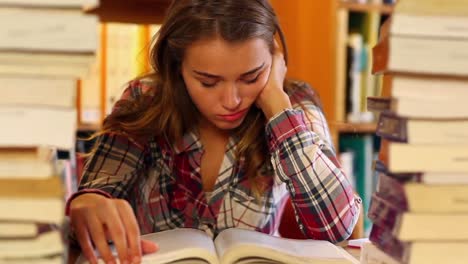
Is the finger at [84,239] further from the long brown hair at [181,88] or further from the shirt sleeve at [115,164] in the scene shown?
the long brown hair at [181,88]

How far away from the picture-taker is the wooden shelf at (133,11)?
1.77m

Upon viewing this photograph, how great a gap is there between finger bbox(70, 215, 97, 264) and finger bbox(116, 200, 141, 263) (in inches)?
1.8

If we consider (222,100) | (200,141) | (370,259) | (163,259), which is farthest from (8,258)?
(200,141)

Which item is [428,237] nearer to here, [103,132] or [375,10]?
[103,132]

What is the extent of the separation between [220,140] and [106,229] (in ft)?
1.61

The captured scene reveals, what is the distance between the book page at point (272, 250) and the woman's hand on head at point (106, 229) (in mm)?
92

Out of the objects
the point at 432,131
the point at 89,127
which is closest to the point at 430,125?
the point at 432,131

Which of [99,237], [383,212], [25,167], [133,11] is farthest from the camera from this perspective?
[133,11]

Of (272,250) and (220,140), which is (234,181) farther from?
(272,250)

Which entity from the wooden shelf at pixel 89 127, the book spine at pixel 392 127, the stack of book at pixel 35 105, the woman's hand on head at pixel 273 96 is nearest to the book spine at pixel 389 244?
the book spine at pixel 392 127

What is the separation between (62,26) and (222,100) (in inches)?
20.4

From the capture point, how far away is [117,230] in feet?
2.82

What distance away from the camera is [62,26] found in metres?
0.66

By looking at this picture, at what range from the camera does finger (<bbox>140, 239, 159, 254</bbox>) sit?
81 centimetres
